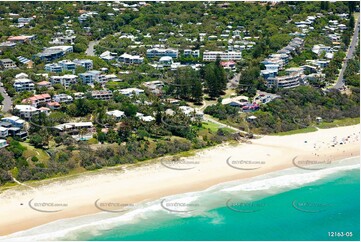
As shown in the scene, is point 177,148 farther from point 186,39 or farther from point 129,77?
point 186,39

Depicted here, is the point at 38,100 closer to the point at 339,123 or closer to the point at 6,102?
the point at 6,102

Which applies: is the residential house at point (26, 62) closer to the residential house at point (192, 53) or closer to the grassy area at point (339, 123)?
the residential house at point (192, 53)

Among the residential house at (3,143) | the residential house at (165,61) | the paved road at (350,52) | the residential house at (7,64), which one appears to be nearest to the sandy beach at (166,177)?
the residential house at (3,143)

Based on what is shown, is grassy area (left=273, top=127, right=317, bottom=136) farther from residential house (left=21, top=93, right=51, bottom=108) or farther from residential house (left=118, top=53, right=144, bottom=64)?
residential house (left=118, top=53, right=144, bottom=64)

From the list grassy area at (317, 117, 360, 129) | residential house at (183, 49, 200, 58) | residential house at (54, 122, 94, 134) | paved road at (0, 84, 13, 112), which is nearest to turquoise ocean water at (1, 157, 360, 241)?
grassy area at (317, 117, 360, 129)

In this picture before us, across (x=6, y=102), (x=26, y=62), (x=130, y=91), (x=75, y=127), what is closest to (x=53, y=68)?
(x=26, y=62)

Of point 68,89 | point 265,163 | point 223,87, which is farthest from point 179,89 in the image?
point 265,163

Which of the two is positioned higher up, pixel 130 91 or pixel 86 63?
pixel 86 63
